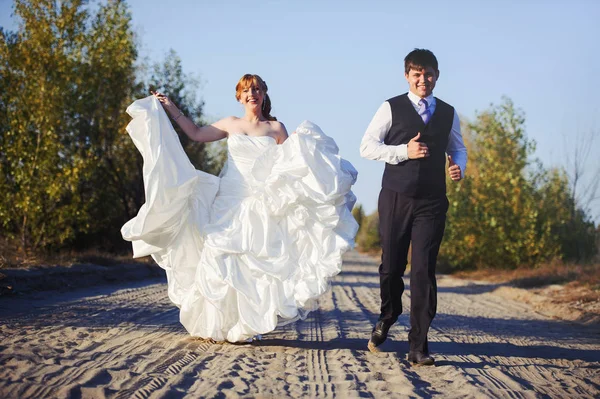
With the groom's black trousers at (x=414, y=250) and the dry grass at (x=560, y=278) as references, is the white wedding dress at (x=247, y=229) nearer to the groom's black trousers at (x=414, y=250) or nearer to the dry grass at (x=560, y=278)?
the groom's black trousers at (x=414, y=250)

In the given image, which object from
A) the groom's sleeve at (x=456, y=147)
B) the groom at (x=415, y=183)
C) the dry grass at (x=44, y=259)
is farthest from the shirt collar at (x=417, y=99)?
the dry grass at (x=44, y=259)

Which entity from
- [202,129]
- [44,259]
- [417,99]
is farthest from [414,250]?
[44,259]

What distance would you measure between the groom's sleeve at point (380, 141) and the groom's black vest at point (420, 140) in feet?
0.20

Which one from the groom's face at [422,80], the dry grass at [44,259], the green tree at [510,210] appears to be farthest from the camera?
the green tree at [510,210]

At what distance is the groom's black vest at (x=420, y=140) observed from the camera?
18.7 feet

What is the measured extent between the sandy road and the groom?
1.79 ft

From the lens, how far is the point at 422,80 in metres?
5.77

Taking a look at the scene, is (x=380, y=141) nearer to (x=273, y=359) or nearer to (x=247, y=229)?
(x=247, y=229)

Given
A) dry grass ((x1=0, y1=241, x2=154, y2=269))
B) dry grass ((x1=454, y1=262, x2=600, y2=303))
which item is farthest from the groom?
dry grass ((x1=0, y1=241, x2=154, y2=269))

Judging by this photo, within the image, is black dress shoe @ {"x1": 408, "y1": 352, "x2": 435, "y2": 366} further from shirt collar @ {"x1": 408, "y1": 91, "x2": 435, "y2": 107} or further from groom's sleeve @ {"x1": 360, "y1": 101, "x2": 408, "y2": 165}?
shirt collar @ {"x1": 408, "y1": 91, "x2": 435, "y2": 107}

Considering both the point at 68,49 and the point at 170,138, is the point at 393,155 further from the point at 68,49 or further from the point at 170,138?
the point at 68,49

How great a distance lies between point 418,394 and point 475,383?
61 centimetres

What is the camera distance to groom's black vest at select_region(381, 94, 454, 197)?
570 centimetres

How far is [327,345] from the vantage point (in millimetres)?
6629
